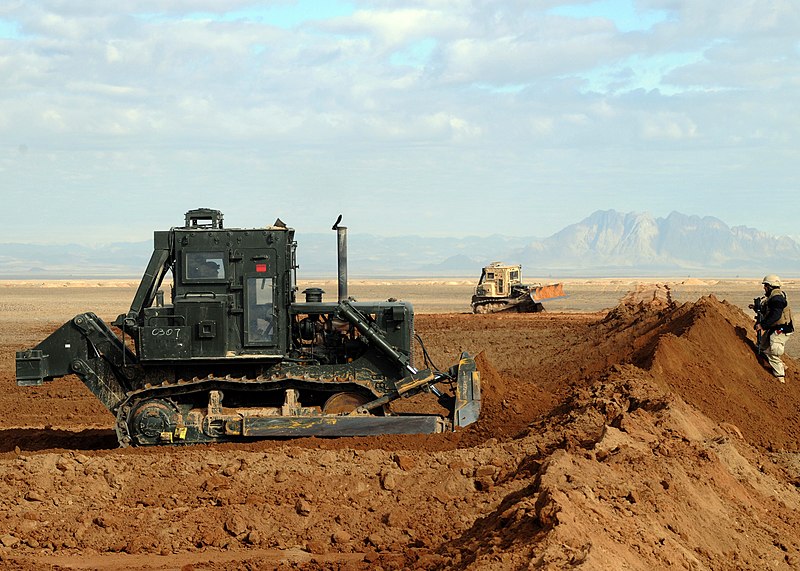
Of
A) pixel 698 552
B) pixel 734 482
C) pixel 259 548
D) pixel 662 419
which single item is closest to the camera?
pixel 698 552

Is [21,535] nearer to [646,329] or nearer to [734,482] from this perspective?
[734,482]

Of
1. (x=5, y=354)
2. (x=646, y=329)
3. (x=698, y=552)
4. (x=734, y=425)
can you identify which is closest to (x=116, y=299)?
(x=5, y=354)

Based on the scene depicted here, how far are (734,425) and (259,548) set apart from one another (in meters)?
9.26

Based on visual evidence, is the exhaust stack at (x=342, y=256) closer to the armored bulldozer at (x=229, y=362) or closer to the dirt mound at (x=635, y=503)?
the armored bulldozer at (x=229, y=362)

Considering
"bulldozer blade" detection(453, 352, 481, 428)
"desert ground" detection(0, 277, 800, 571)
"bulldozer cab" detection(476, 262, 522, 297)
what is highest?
"bulldozer cab" detection(476, 262, 522, 297)

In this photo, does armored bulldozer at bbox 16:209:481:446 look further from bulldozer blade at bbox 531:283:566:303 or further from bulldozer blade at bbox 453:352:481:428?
bulldozer blade at bbox 531:283:566:303

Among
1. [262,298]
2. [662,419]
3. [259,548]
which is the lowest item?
[259,548]

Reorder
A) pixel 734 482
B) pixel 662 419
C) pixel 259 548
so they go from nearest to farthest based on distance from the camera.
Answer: pixel 259 548 → pixel 734 482 → pixel 662 419

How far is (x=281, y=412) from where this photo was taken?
13820mm

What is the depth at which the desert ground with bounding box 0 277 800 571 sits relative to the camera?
9.02m

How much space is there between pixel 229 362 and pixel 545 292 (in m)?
33.5

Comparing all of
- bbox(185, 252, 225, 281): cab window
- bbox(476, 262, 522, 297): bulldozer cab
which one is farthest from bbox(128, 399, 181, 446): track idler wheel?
bbox(476, 262, 522, 297): bulldozer cab

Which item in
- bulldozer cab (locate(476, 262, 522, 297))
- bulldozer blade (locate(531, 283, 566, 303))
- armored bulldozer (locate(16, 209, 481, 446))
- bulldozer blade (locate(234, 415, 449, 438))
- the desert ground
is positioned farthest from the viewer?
bulldozer cab (locate(476, 262, 522, 297))

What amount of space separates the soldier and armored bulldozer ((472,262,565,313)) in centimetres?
2542
